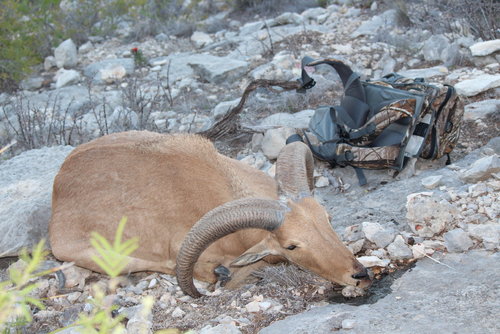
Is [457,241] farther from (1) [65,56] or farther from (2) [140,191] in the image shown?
(1) [65,56]

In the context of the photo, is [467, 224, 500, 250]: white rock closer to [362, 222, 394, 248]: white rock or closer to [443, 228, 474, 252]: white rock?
[443, 228, 474, 252]: white rock

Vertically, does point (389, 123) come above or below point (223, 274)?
above

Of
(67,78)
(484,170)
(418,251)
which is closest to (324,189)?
(484,170)

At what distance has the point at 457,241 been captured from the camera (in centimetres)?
471

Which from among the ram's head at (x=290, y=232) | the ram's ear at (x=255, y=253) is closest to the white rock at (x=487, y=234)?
the ram's head at (x=290, y=232)

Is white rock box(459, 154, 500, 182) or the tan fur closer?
the tan fur

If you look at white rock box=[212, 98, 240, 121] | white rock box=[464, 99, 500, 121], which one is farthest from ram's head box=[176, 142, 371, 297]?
white rock box=[212, 98, 240, 121]

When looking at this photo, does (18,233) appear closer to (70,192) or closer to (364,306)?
(70,192)

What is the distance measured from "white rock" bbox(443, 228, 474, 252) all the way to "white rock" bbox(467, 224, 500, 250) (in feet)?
0.23

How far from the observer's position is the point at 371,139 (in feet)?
22.7

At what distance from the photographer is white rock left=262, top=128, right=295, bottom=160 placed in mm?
7660

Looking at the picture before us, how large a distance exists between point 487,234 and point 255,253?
6.21 feet

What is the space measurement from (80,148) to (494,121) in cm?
510

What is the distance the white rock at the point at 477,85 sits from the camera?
836cm
